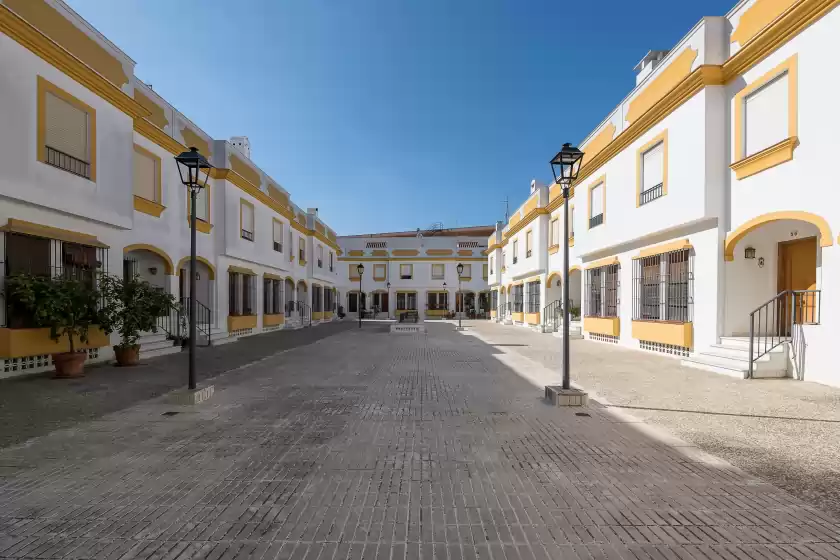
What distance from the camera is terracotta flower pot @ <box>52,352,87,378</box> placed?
26.0 feet

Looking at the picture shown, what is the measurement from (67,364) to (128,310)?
147cm

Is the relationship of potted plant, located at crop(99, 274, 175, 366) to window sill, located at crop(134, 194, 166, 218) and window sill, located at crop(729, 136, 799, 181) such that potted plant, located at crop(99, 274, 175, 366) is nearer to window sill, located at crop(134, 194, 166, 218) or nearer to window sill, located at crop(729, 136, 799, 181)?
window sill, located at crop(134, 194, 166, 218)

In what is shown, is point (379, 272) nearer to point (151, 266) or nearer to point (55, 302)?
point (151, 266)

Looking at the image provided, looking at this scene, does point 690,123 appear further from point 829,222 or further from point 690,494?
point 690,494

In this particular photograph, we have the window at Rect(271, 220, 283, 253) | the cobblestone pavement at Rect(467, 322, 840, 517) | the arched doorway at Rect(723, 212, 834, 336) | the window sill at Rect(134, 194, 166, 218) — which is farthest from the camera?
the window at Rect(271, 220, 283, 253)

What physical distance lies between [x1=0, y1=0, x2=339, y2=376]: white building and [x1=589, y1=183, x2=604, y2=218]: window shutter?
12.3 m

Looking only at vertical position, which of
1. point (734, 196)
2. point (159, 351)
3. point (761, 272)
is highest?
point (734, 196)

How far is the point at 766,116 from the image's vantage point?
808 centimetres

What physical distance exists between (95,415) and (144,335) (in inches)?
255

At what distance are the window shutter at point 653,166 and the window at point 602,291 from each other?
302 cm

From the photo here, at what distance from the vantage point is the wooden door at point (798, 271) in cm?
822

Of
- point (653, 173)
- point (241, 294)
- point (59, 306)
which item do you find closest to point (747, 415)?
point (653, 173)

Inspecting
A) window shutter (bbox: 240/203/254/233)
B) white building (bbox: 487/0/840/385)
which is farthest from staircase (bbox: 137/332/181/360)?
white building (bbox: 487/0/840/385)

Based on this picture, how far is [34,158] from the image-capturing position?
25.9 ft
